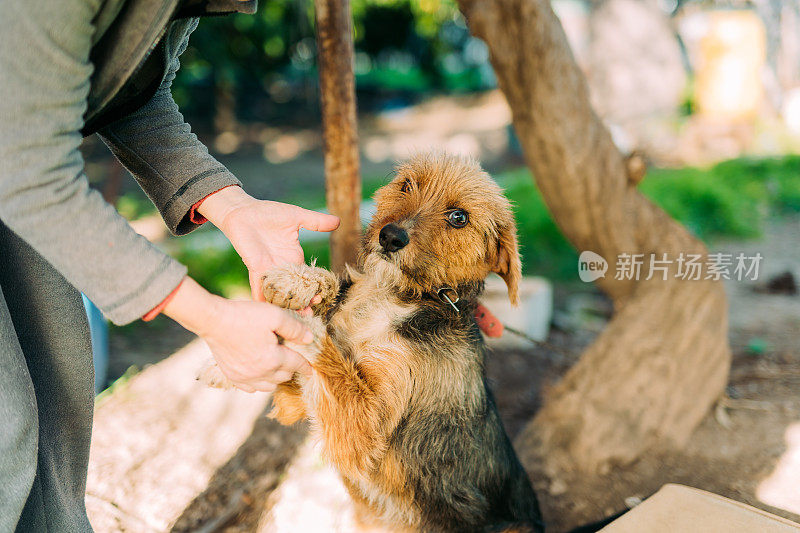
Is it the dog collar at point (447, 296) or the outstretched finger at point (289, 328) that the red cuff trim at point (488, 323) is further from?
the outstretched finger at point (289, 328)

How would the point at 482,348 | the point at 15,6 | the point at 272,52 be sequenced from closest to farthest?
the point at 15,6, the point at 482,348, the point at 272,52

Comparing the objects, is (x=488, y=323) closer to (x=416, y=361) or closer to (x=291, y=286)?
(x=416, y=361)

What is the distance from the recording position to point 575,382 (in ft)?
13.1

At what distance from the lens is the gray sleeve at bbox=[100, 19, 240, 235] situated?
6.54 ft

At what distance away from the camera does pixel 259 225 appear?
212 centimetres

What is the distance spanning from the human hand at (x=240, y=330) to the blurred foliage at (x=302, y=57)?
8.33 meters

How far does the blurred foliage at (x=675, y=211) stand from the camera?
673 centimetres

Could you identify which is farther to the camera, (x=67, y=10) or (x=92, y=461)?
(x=92, y=461)

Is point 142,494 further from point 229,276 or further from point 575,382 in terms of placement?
point 229,276

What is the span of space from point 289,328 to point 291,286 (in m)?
0.44

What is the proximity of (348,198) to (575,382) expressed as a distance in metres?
2.00

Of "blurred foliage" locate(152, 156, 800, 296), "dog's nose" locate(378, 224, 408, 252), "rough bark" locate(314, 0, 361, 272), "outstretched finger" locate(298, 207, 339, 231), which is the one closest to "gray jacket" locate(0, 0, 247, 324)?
"outstretched finger" locate(298, 207, 339, 231)

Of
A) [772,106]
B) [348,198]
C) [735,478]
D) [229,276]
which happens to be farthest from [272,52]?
[735,478]

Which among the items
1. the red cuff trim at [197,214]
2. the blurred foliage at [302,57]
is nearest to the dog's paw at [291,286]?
the red cuff trim at [197,214]
